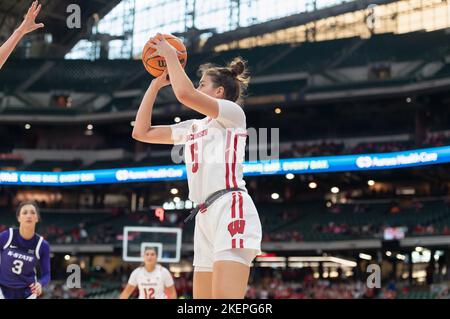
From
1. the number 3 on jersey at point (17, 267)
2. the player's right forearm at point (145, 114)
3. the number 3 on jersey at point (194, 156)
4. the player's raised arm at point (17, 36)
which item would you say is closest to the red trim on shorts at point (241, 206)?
the number 3 on jersey at point (194, 156)

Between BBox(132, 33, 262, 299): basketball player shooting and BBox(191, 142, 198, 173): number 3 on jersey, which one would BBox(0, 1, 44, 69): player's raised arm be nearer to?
BBox(132, 33, 262, 299): basketball player shooting

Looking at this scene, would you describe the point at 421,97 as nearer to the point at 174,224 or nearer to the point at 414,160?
the point at 414,160

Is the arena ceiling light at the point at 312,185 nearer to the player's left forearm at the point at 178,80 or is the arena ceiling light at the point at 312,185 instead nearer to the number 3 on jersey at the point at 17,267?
the number 3 on jersey at the point at 17,267

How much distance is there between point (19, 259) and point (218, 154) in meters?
4.48

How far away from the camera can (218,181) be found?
5918 mm

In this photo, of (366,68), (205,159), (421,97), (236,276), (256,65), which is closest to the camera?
(236,276)

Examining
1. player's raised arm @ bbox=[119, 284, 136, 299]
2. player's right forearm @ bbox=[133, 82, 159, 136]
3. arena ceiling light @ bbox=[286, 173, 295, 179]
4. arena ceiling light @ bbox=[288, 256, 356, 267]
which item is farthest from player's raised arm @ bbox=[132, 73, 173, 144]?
arena ceiling light @ bbox=[286, 173, 295, 179]

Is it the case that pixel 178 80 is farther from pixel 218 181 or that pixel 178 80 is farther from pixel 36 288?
pixel 36 288

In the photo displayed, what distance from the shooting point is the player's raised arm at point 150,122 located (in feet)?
21.0

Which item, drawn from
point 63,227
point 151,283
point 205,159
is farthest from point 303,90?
point 205,159

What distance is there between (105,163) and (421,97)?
19.9m

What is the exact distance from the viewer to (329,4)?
4659 centimetres

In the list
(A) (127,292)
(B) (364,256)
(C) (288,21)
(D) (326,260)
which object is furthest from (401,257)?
(A) (127,292)
